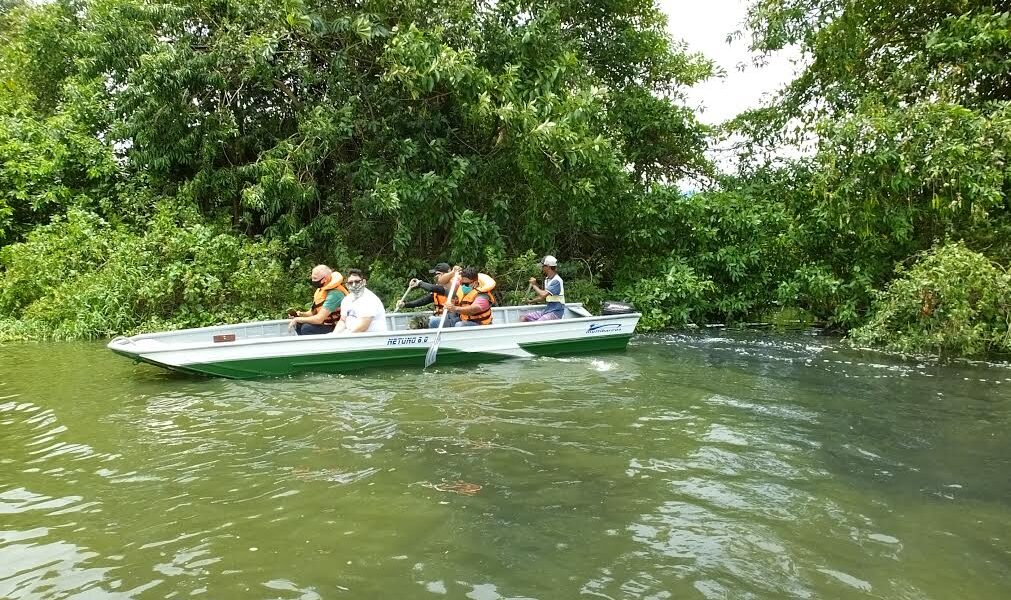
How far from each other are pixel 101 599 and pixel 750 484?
146 inches

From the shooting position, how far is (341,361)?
8.23 m

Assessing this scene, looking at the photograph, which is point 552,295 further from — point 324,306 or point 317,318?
point 317,318

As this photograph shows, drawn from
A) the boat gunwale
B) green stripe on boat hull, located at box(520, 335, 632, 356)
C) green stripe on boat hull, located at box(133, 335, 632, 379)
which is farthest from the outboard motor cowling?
green stripe on boat hull, located at box(133, 335, 632, 379)

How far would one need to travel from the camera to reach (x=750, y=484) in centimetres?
435

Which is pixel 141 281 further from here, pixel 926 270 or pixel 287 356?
pixel 926 270

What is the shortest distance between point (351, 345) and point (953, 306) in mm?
8147

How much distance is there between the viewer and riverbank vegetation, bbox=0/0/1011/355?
422 inches

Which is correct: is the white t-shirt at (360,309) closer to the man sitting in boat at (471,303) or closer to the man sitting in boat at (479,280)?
the man sitting in boat at (471,303)

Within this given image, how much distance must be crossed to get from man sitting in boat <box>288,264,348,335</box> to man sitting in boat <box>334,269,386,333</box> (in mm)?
302

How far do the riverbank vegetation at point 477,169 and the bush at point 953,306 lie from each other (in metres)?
0.05

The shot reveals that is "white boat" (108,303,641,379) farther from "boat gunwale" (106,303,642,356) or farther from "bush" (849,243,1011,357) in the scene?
"bush" (849,243,1011,357)

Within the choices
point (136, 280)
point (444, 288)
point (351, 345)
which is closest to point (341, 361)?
point (351, 345)

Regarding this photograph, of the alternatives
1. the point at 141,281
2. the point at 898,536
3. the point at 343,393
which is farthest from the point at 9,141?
the point at 898,536

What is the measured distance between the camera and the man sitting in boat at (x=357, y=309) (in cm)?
851
